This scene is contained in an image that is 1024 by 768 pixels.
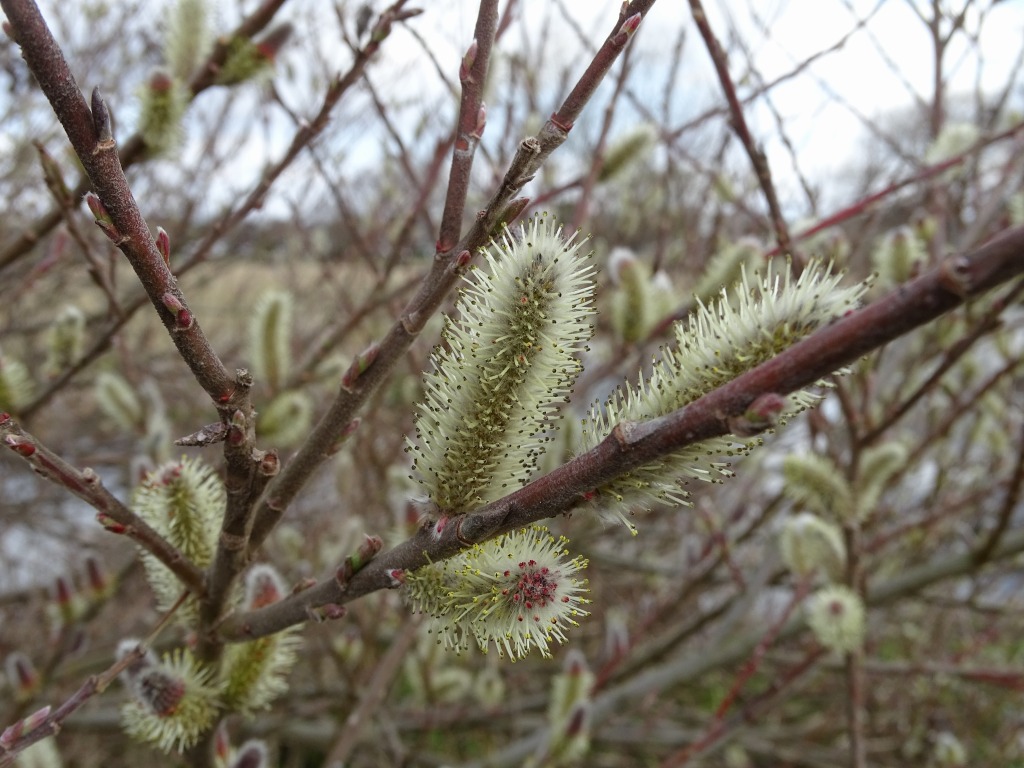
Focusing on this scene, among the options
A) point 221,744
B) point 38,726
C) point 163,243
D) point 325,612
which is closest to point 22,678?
point 221,744

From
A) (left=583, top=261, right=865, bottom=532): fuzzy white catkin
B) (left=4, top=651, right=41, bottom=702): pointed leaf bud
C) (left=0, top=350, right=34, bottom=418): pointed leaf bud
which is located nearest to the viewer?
(left=583, top=261, right=865, bottom=532): fuzzy white catkin

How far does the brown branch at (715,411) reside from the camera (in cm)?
55

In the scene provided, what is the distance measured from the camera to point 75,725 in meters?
2.97

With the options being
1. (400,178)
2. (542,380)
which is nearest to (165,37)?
(542,380)

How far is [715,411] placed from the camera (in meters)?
0.67

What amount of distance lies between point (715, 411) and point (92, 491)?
73 cm

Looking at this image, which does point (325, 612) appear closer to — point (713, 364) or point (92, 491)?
point (92, 491)

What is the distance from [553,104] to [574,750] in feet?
10.3

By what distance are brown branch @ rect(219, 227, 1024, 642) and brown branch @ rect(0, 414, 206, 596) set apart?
0.22m

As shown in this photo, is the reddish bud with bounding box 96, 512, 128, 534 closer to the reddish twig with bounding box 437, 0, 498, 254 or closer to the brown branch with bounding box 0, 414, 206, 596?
the brown branch with bounding box 0, 414, 206, 596

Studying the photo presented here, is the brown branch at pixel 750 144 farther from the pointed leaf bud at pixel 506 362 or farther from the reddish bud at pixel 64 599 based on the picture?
the reddish bud at pixel 64 599

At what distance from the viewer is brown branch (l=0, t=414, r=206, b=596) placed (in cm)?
86

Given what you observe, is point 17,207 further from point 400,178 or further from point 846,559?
point 846,559

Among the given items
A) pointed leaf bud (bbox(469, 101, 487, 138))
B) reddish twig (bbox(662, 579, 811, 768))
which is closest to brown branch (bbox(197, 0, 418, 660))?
pointed leaf bud (bbox(469, 101, 487, 138))
